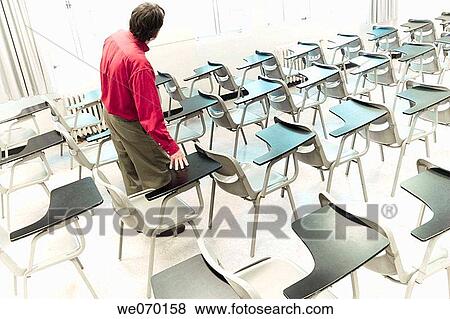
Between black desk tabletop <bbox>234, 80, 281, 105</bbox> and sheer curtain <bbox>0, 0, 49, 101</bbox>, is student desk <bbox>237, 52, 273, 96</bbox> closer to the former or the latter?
black desk tabletop <bbox>234, 80, 281, 105</bbox>

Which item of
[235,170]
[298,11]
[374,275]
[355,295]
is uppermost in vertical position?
[298,11]

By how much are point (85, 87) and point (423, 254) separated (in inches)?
162

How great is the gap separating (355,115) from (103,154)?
6.36 ft

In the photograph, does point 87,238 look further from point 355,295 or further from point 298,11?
point 298,11

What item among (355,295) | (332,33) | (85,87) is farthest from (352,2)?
(355,295)

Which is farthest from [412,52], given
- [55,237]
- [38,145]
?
[55,237]

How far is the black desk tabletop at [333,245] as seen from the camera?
1.42 metres

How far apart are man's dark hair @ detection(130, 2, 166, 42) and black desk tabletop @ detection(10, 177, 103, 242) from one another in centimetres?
87

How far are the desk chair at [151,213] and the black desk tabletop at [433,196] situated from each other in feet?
3.65

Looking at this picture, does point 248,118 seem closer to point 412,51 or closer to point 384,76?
point 384,76

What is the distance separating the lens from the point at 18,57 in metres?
4.42

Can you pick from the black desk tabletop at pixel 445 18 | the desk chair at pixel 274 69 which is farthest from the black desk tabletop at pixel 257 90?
the black desk tabletop at pixel 445 18

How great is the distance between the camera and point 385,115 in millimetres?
2768

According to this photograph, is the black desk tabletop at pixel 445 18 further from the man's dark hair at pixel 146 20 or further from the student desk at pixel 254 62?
the man's dark hair at pixel 146 20
